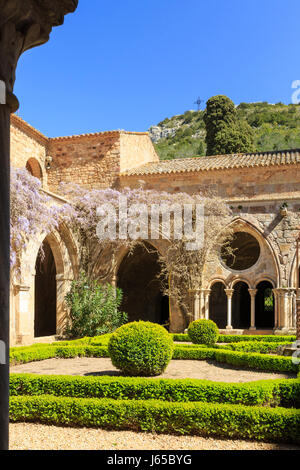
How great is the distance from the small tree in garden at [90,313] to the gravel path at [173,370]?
3.72 m

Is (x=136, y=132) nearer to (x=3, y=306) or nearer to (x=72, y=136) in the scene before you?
(x=72, y=136)

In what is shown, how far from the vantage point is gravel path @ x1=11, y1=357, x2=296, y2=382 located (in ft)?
27.3

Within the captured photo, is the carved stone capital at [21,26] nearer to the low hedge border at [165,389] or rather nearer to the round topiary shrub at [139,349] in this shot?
the low hedge border at [165,389]

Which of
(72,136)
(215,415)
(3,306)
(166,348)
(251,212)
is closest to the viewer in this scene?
(3,306)

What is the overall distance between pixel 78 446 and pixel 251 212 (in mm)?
12541

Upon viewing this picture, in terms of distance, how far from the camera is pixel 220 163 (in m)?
17.4

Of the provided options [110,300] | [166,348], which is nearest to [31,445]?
[166,348]

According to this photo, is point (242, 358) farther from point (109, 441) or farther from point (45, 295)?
point (45, 295)

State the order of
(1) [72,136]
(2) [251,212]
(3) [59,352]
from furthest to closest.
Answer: (1) [72,136], (2) [251,212], (3) [59,352]

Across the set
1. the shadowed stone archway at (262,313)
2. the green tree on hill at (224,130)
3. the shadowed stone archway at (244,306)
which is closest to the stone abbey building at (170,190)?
the shadowed stone archway at (244,306)

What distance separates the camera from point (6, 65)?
1873 mm

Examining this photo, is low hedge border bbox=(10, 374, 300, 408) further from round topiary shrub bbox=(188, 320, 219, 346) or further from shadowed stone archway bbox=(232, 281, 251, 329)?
shadowed stone archway bbox=(232, 281, 251, 329)

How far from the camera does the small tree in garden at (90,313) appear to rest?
14539 millimetres

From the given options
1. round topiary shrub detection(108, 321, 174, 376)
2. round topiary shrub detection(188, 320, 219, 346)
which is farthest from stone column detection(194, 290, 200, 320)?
round topiary shrub detection(108, 321, 174, 376)
